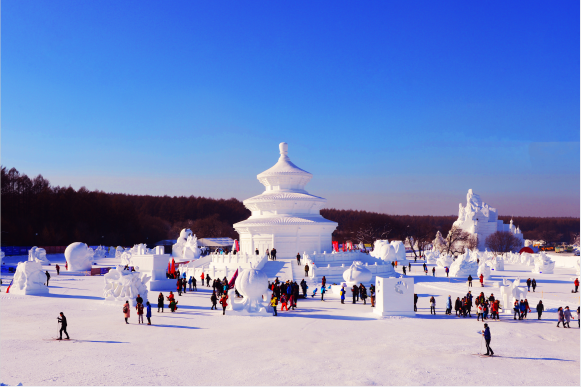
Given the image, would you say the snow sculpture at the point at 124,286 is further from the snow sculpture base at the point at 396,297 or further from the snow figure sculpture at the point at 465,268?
the snow figure sculpture at the point at 465,268

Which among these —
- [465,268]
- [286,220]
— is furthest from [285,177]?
[465,268]

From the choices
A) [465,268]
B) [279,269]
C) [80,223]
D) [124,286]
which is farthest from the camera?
[80,223]

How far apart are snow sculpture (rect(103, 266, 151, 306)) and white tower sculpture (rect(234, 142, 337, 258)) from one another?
17.1 meters

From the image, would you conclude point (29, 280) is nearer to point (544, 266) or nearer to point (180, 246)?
point (180, 246)

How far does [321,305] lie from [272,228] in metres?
16.0

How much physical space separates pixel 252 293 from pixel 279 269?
12.8 meters

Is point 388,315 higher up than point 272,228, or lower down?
lower down

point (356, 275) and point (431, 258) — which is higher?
point (356, 275)

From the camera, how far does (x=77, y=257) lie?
40500 mm

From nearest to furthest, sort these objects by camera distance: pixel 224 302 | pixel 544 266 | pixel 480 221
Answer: pixel 224 302
pixel 544 266
pixel 480 221

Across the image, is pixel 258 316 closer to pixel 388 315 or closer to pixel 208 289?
pixel 388 315

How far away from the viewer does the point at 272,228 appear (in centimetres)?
3794

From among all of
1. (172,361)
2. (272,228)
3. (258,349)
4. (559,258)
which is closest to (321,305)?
(258,349)

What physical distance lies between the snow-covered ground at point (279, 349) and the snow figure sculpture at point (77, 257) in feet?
64.1
